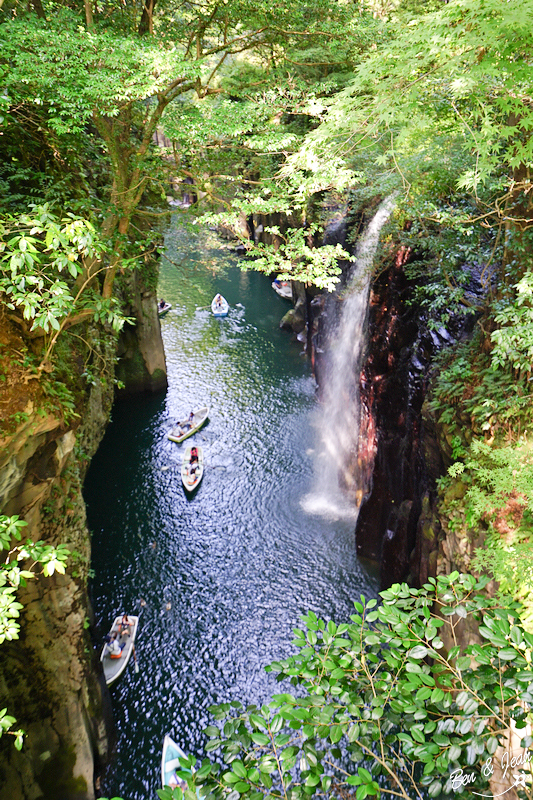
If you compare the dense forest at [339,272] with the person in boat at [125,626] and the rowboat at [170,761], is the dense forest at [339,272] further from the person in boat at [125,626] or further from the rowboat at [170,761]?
the person in boat at [125,626]

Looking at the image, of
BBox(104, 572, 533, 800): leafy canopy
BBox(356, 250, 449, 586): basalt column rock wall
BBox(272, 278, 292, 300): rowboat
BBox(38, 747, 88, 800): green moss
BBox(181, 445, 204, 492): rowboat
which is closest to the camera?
BBox(104, 572, 533, 800): leafy canopy

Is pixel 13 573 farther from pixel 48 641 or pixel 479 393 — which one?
pixel 479 393

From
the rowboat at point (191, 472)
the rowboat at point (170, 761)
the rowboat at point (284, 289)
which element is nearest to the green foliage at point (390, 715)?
the rowboat at point (170, 761)

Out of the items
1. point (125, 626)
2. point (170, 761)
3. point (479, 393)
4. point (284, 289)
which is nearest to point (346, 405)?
point (479, 393)

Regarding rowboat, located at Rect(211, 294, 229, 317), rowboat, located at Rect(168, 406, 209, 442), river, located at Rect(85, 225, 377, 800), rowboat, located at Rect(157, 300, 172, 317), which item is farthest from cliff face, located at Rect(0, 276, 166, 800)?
rowboat, located at Rect(211, 294, 229, 317)

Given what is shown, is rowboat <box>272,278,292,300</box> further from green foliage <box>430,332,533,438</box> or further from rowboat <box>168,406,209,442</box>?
green foliage <box>430,332,533,438</box>

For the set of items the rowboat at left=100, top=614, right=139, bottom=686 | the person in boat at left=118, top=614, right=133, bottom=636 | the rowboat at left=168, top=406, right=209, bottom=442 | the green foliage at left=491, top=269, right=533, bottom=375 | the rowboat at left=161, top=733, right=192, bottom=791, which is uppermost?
the green foliage at left=491, top=269, right=533, bottom=375

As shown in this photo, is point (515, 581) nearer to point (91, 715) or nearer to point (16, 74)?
point (91, 715)
